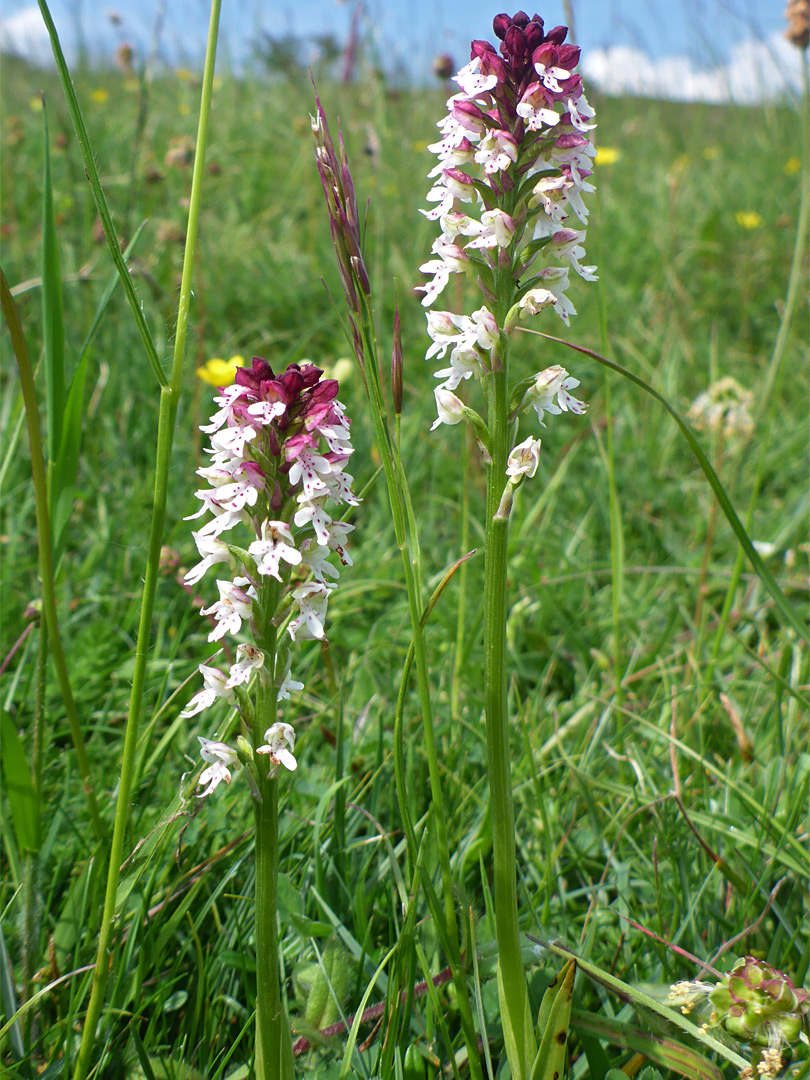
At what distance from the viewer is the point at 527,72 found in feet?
3.92

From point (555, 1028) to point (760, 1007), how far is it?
0.29 m

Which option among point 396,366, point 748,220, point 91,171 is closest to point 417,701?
point 396,366

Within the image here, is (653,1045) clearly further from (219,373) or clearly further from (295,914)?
(219,373)

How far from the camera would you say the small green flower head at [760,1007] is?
3.74ft

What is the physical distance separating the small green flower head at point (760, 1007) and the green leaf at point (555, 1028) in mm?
233

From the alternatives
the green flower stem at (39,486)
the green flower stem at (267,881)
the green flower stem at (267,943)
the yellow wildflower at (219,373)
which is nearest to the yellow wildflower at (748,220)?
the yellow wildflower at (219,373)

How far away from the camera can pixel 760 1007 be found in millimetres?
1141

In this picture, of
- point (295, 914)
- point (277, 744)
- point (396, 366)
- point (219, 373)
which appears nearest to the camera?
point (277, 744)

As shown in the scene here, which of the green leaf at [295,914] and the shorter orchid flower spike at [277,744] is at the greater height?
the shorter orchid flower spike at [277,744]

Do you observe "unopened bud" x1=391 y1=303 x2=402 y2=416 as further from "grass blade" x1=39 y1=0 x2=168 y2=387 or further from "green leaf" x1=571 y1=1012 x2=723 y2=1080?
"green leaf" x1=571 y1=1012 x2=723 y2=1080

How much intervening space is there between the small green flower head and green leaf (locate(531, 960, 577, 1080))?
233mm

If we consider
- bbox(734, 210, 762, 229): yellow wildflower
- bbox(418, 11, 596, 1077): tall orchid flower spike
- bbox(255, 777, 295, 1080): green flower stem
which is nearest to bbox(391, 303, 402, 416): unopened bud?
bbox(418, 11, 596, 1077): tall orchid flower spike

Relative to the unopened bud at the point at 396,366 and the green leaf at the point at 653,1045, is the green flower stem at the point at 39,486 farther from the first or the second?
the green leaf at the point at 653,1045

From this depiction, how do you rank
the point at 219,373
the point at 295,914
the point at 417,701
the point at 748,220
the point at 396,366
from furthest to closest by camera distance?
the point at 748,220 < the point at 219,373 < the point at 417,701 < the point at 295,914 < the point at 396,366
